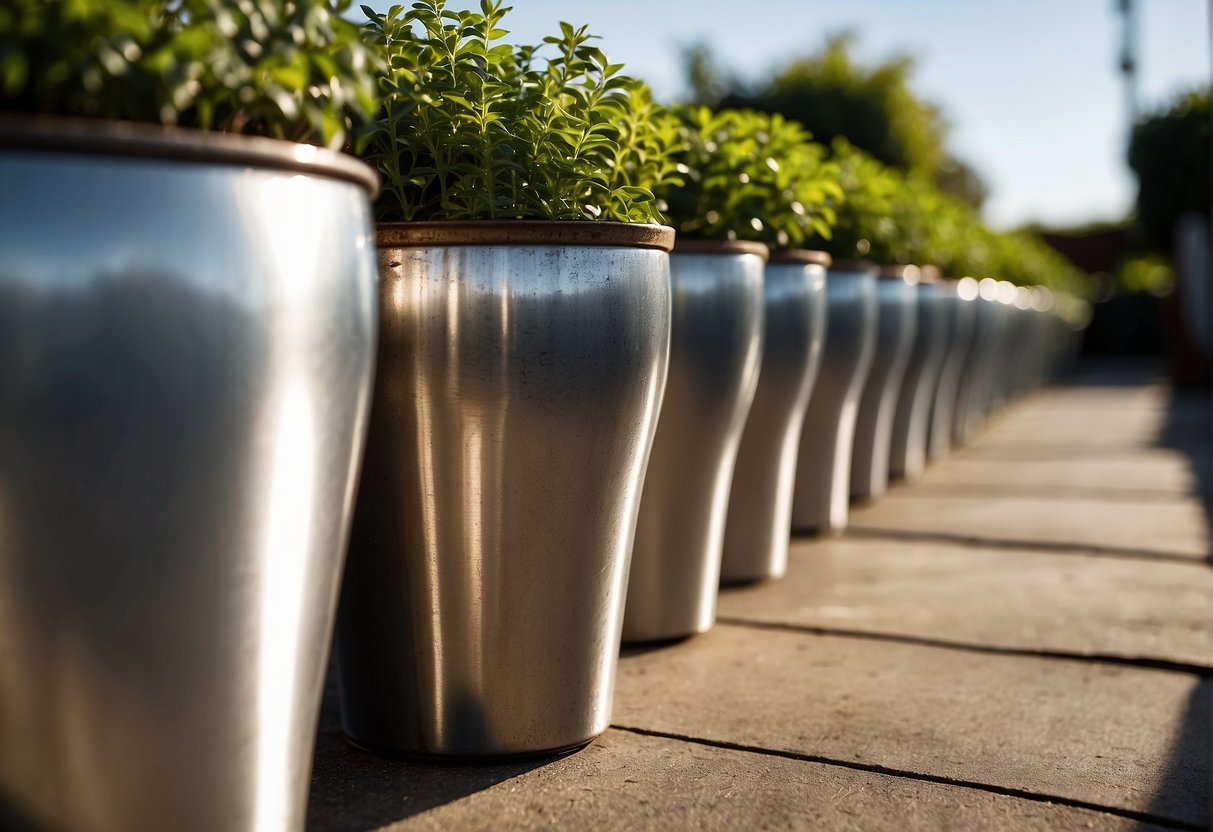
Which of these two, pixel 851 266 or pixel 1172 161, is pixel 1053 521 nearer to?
pixel 851 266

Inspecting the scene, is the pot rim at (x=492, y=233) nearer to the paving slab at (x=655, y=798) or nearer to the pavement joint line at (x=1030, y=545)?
the paving slab at (x=655, y=798)

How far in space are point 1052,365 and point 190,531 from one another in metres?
14.0

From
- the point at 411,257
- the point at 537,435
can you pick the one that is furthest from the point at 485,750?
the point at 411,257

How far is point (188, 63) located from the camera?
4.17 feet

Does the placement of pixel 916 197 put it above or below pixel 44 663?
above

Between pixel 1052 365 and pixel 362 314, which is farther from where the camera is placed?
pixel 1052 365

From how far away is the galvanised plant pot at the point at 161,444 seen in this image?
1213 mm

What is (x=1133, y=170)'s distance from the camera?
12203 mm

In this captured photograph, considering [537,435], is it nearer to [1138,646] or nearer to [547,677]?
[547,677]

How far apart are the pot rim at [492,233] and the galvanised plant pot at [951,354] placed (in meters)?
4.22

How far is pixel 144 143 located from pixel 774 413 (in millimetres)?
2467

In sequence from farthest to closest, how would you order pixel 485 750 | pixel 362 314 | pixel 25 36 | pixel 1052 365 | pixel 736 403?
pixel 1052 365 < pixel 736 403 < pixel 485 750 < pixel 362 314 < pixel 25 36

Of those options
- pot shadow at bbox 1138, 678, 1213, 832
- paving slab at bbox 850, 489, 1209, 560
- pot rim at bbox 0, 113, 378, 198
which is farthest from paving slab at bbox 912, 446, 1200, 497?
pot rim at bbox 0, 113, 378, 198

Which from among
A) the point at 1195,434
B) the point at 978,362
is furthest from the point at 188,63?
the point at 1195,434
